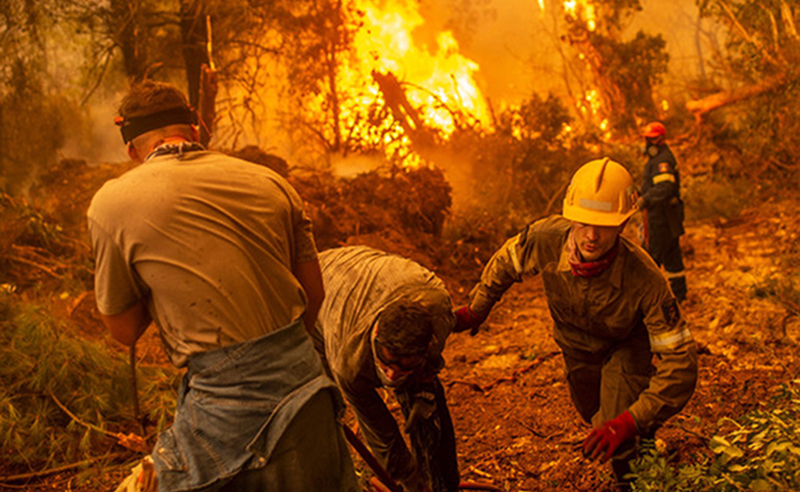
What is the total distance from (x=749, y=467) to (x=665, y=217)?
4341mm

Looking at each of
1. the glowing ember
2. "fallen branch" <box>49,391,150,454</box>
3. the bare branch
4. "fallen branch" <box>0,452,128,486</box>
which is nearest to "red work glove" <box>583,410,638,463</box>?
"fallen branch" <box>49,391,150,454</box>

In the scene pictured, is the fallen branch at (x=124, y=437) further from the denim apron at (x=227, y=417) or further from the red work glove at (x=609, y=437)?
the red work glove at (x=609, y=437)

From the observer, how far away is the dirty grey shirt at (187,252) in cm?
184

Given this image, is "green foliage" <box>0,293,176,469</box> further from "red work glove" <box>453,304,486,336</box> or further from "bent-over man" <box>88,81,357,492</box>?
"bent-over man" <box>88,81,357,492</box>

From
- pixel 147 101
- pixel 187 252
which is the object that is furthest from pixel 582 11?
pixel 187 252

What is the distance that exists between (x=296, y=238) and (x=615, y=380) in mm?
1819

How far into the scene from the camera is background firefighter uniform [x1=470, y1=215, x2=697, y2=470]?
8.40ft

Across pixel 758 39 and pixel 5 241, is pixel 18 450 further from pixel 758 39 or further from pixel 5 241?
pixel 758 39

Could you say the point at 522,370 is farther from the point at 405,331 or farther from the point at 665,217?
the point at 405,331

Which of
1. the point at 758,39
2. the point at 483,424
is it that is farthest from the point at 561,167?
the point at 483,424

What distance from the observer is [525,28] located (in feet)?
70.5

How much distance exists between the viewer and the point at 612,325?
2826 millimetres

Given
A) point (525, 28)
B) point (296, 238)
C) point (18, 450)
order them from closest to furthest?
point (296, 238)
point (18, 450)
point (525, 28)

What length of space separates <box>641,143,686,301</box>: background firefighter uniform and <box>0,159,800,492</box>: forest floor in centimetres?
47
